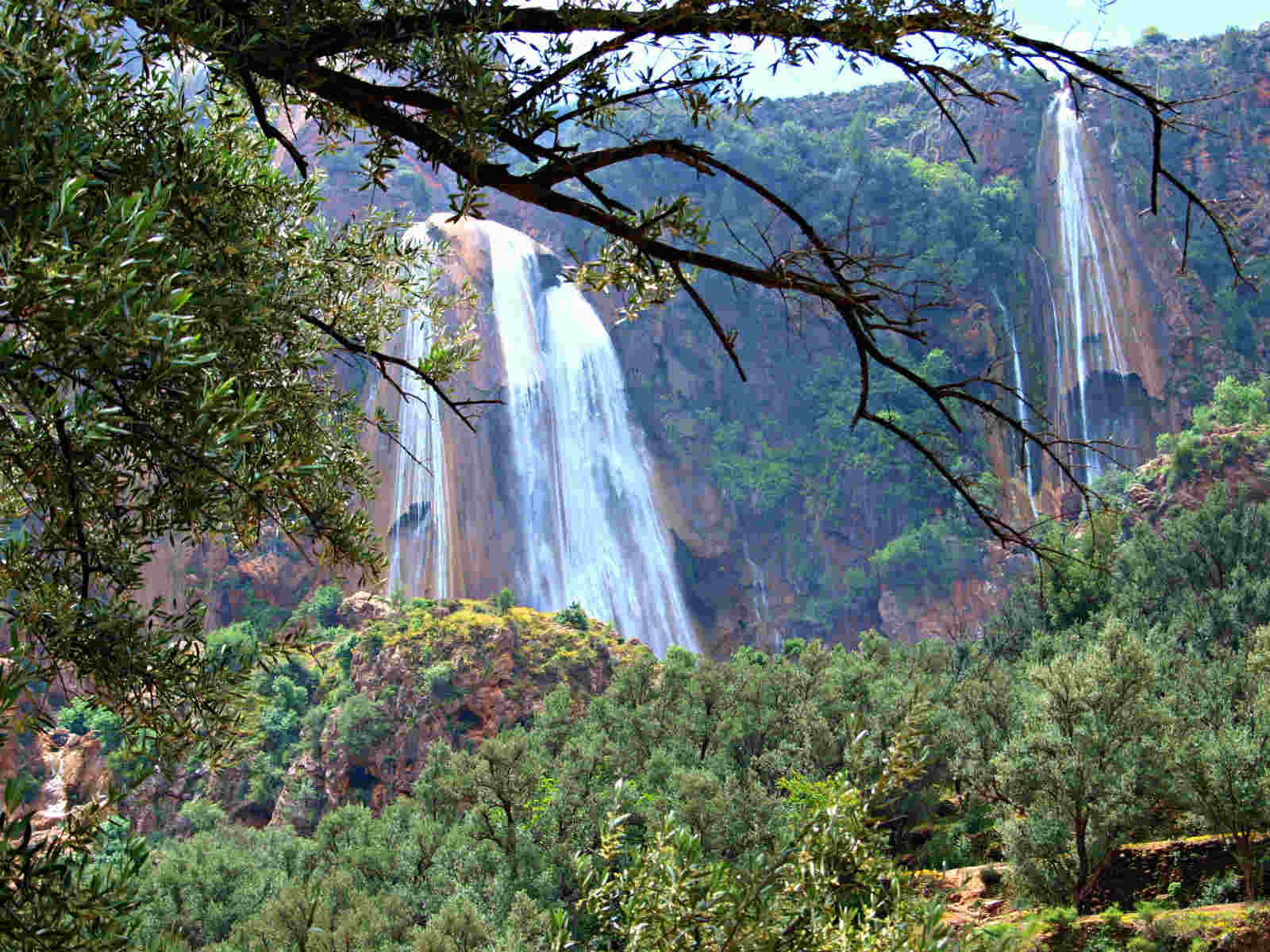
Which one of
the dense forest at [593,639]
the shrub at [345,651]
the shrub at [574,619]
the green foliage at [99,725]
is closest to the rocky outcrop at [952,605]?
the dense forest at [593,639]

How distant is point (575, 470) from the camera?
3797 centimetres

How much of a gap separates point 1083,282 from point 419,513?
98.6 ft

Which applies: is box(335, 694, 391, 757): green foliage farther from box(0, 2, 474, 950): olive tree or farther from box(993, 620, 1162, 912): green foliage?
box(0, 2, 474, 950): olive tree

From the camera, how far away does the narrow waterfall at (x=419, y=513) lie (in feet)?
111

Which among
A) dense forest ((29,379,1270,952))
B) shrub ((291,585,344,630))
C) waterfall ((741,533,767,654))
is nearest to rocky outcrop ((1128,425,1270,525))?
dense forest ((29,379,1270,952))

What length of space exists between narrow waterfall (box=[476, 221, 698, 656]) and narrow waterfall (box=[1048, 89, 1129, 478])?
18.4 metres

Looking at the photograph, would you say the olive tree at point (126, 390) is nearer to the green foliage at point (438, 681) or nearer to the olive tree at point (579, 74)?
the olive tree at point (579, 74)

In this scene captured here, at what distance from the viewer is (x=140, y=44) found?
2336mm

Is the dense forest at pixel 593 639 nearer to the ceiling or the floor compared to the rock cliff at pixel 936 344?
nearer to the floor

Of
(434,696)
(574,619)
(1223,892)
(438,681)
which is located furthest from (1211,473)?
(434,696)

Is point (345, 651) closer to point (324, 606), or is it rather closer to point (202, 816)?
point (324, 606)

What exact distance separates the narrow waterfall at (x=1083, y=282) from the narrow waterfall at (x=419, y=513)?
25891 mm

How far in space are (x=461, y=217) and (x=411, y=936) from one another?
1290cm

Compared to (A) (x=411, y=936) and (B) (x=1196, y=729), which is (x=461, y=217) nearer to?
(A) (x=411, y=936)
